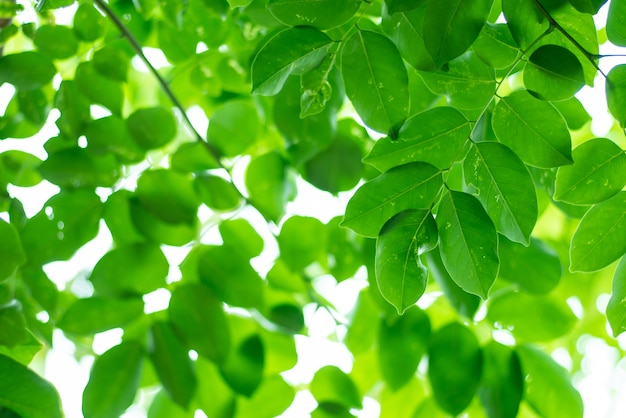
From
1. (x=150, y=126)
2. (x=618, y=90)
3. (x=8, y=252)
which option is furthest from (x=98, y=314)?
(x=618, y=90)

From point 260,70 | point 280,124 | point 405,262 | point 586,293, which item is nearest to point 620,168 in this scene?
point 405,262

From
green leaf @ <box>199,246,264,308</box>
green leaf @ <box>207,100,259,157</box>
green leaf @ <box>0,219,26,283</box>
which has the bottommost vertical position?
green leaf @ <box>199,246,264,308</box>

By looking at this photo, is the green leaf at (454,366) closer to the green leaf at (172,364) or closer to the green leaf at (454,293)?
the green leaf at (454,293)

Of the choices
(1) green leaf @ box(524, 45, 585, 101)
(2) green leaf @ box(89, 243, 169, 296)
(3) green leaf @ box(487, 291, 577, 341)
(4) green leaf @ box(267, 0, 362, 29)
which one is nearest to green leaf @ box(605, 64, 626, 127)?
(1) green leaf @ box(524, 45, 585, 101)

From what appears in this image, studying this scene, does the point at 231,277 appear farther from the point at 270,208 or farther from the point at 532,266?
the point at 532,266

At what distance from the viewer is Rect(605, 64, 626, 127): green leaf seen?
611 millimetres

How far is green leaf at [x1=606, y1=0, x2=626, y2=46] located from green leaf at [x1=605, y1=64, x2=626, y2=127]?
0.12ft

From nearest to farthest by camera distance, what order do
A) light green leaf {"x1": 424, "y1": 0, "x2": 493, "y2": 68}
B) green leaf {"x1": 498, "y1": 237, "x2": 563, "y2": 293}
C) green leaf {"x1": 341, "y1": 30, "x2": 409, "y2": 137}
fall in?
light green leaf {"x1": 424, "y1": 0, "x2": 493, "y2": 68} < green leaf {"x1": 341, "y1": 30, "x2": 409, "y2": 137} < green leaf {"x1": 498, "y1": 237, "x2": 563, "y2": 293}

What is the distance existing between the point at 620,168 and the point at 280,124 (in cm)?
50

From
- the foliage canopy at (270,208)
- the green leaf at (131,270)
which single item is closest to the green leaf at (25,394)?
the foliage canopy at (270,208)

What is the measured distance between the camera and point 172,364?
0.97 metres

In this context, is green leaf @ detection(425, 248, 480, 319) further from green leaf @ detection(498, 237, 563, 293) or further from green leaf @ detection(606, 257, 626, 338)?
green leaf @ detection(606, 257, 626, 338)

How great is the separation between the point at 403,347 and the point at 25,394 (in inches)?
21.9

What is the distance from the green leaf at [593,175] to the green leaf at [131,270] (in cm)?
62
